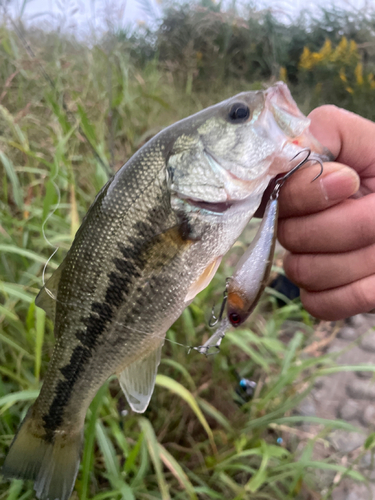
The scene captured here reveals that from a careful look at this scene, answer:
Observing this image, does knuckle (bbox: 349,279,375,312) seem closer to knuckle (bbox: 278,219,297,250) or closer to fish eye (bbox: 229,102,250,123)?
knuckle (bbox: 278,219,297,250)

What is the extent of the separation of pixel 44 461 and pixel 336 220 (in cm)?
96

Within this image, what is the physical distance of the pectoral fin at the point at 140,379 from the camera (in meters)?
0.77

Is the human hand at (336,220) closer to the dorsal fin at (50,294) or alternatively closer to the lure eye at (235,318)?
the lure eye at (235,318)

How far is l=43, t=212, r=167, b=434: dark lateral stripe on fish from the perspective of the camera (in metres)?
0.70

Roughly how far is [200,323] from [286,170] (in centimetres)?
98

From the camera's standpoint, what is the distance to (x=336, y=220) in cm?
77

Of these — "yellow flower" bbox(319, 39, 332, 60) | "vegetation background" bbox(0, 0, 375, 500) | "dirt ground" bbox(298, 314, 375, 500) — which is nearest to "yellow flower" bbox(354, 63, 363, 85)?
"vegetation background" bbox(0, 0, 375, 500)

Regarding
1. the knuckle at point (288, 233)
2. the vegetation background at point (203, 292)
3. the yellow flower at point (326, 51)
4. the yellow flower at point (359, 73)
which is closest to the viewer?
the knuckle at point (288, 233)

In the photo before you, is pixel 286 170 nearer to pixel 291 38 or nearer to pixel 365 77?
pixel 365 77

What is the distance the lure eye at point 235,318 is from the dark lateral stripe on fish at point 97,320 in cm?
22

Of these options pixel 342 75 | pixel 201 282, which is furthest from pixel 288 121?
pixel 342 75

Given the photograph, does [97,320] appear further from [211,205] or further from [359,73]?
[359,73]

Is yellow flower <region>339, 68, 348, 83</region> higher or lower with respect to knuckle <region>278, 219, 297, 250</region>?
higher

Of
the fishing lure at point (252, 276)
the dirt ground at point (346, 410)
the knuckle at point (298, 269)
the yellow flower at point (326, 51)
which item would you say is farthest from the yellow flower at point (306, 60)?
the fishing lure at point (252, 276)
